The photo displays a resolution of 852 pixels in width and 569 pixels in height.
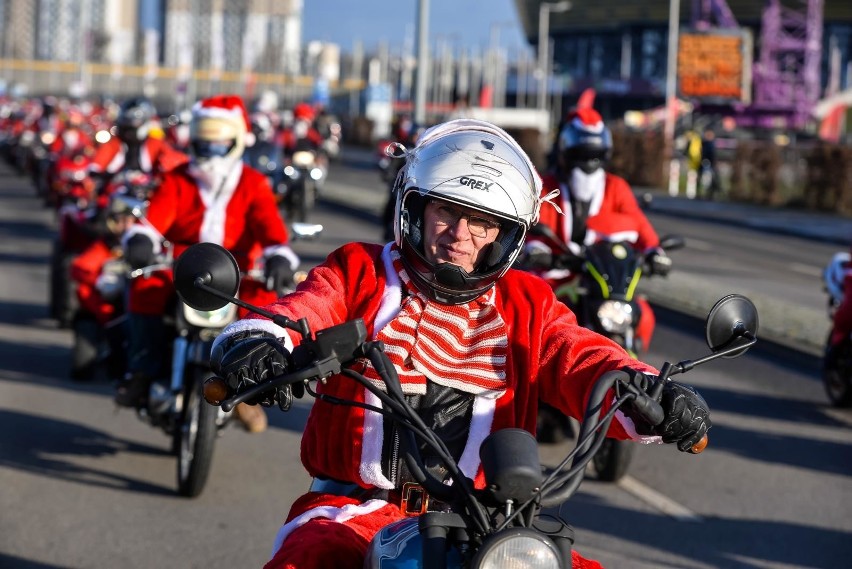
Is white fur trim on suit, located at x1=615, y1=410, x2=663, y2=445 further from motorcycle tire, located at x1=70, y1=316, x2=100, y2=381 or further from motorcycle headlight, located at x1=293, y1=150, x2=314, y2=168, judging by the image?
motorcycle headlight, located at x1=293, y1=150, x2=314, y2=168

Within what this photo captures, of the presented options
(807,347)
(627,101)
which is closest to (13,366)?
(807,347)

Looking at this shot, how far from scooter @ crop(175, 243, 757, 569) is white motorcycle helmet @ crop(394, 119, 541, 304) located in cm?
53

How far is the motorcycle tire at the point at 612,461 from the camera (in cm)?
761

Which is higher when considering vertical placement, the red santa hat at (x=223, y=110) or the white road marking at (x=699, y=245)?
the red santa hat at (x=223, y=110)

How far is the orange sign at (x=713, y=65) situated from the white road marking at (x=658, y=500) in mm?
48539

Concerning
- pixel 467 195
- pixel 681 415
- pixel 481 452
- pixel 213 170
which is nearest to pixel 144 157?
pixel 213 170

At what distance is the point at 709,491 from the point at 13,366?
17.5ft

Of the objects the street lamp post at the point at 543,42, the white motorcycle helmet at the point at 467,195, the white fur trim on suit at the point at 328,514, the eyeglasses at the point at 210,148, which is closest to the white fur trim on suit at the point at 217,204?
the eyeglasses at the point at 210,148

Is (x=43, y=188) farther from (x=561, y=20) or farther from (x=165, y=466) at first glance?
(x=561, y=20)

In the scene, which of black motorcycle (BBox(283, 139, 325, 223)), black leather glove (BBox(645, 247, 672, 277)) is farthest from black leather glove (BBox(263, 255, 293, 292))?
black motorcycle (BBox(283, 139, 325, 223))

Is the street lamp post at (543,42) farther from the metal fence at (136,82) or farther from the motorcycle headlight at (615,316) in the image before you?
the motorcycle headlight at (615,316)

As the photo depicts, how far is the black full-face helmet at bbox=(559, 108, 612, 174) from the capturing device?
348 inches

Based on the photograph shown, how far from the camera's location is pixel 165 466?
7.87 m

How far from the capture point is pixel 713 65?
2202 inches
